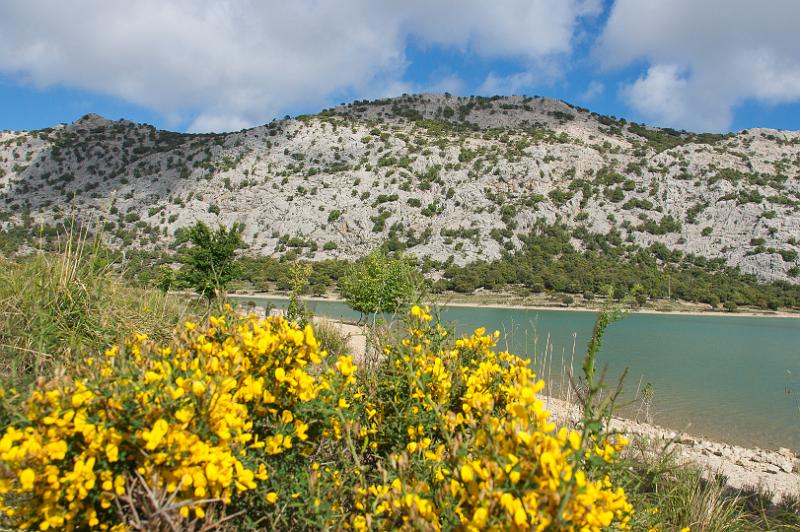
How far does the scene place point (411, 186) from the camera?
61656mm

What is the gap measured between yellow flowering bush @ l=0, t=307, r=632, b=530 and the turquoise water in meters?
1.21

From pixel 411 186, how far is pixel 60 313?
58.8m

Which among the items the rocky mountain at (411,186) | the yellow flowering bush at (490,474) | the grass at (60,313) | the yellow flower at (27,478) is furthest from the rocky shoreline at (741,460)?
the rocky mountain at (411,186)

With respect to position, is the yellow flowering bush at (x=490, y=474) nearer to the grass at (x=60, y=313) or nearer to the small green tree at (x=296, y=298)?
the small green tree at (x=296, y=298)

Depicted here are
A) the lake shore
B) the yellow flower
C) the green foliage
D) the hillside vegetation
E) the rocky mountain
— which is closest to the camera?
the yellow flower

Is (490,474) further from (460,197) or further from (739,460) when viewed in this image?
(460,197)

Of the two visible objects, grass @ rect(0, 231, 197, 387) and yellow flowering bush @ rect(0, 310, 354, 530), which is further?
grass @ rect(0, 231, 197, 387)

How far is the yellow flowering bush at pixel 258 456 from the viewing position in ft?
4.25

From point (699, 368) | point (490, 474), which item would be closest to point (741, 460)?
point (490, 474)

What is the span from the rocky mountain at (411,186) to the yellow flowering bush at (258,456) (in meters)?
48.1

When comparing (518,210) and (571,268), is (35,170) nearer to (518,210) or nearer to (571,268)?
(518,210)

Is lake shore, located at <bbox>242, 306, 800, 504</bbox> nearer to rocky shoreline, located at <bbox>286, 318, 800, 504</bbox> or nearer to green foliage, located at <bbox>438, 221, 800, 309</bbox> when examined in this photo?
rocky shoreline, located at <bbox>286, 318, 800, 504</bbox>

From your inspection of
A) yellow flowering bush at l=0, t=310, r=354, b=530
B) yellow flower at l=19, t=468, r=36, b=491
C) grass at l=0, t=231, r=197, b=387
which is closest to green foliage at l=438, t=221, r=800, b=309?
grass at l=0, t=231, r=197, b=387

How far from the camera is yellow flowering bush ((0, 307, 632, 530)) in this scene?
4.25 ft
